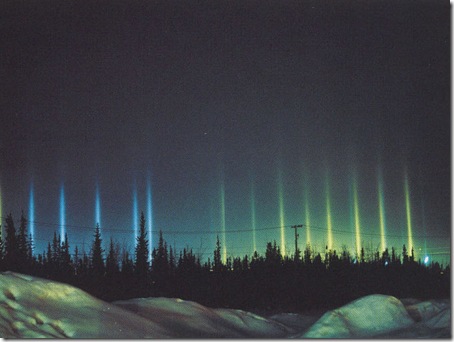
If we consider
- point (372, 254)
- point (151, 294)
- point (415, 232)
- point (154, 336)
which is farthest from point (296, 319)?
point (151, 294)

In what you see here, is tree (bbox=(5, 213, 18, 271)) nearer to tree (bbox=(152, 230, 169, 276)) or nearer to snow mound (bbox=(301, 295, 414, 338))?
tree (bbox=(152, 230, 169, 276))

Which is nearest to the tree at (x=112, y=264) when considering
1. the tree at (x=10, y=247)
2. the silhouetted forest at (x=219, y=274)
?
the silhouetted forest at (x=219, y=274)

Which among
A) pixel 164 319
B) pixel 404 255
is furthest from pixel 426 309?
pixel 164 319

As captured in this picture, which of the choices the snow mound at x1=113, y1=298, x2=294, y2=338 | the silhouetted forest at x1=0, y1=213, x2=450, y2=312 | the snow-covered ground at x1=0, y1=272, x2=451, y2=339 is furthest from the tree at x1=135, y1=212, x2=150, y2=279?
the snow-covered ground at x1=0, y1=272, x2=451, y2=339

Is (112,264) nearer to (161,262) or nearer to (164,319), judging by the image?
(161,262)

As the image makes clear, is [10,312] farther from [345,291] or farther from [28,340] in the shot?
[345,291]

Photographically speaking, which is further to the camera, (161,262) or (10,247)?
(161,262)

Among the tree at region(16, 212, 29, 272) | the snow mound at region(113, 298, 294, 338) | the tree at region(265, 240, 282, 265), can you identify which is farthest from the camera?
the tree at region(265, 240, 282, 265)
